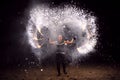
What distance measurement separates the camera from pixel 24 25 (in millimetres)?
25562

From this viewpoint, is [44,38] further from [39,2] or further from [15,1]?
[15,1]

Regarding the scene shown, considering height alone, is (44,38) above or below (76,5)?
below

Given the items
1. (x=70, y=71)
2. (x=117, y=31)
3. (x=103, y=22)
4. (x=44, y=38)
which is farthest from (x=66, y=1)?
(x=70, y=71)

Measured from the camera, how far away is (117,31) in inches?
944

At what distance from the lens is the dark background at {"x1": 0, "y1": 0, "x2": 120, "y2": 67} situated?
21922 mm

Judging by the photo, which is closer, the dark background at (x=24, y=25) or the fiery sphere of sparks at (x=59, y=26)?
the fiery sphere of sparks at (x=59, y=26)

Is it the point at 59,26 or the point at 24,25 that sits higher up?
the point at 24,25

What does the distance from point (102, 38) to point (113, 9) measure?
165 inches

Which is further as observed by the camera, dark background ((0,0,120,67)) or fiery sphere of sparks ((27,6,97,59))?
dark background ((0,0,120,67))

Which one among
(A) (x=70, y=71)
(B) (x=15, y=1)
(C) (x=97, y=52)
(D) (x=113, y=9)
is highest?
(B) (x=15, y=1)

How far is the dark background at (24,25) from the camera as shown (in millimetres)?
21922

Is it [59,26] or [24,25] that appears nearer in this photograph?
[59,26]

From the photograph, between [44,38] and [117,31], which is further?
[117,31]

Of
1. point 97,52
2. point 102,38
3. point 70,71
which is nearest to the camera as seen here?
point 70,71
